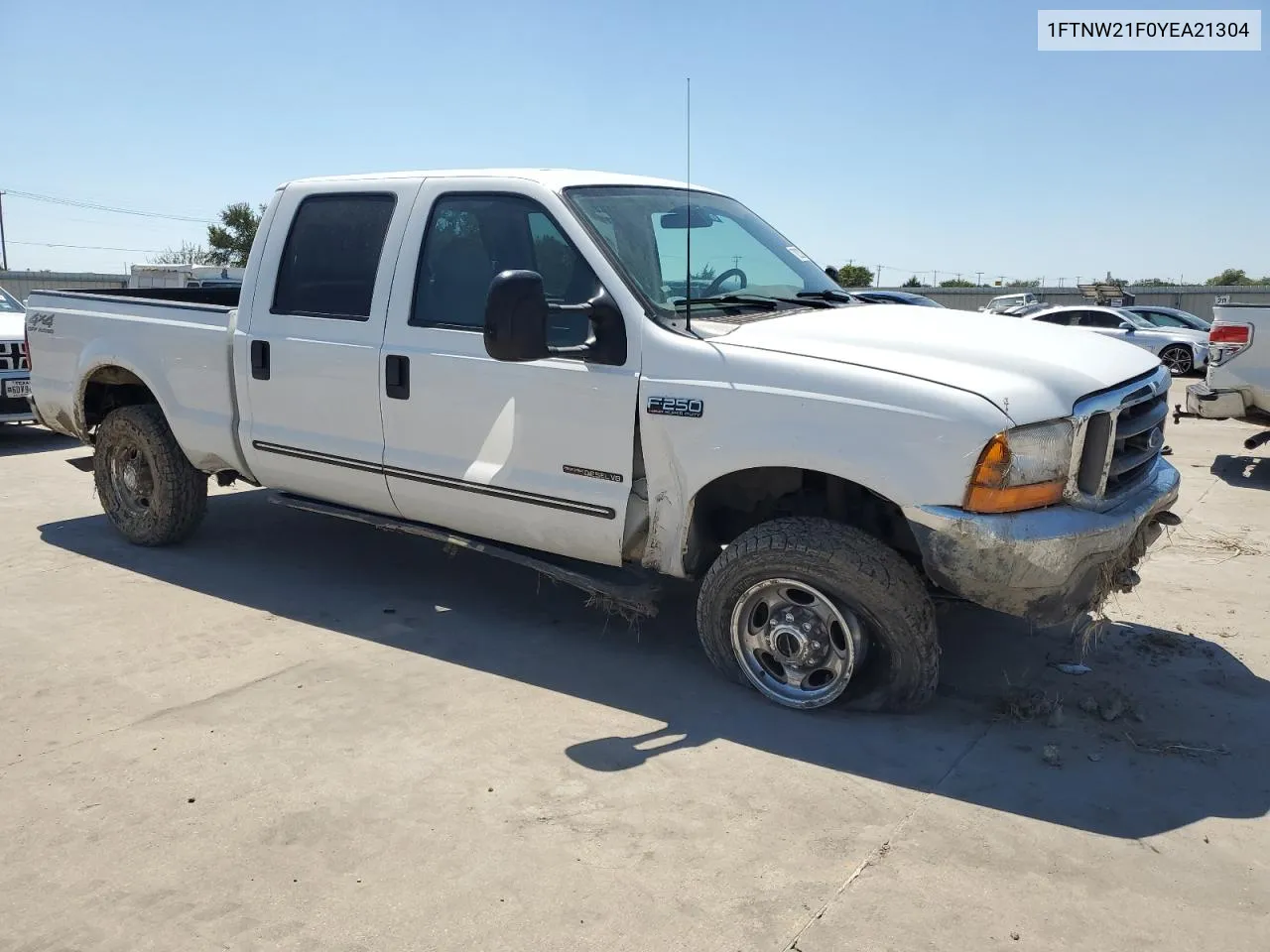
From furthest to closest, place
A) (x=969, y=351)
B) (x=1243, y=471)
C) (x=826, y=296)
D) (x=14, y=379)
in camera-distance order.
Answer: (x=14, y=379)
(x=1243, y=471)
(x=826, y=296)
(x=969, y=351)

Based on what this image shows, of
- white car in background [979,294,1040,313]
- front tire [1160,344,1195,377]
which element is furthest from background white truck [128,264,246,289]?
front tire [1160,344,1195,377]

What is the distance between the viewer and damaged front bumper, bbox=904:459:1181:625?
3.59 meters

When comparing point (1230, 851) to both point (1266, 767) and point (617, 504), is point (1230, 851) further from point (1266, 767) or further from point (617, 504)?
point (617, 504)

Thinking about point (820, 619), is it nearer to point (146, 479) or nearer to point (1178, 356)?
point (146, 479)

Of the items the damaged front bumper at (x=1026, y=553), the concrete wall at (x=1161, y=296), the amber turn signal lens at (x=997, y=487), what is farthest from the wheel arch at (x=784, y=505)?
the concrete wall at (x=1161, y=296)

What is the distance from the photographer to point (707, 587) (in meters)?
4.20

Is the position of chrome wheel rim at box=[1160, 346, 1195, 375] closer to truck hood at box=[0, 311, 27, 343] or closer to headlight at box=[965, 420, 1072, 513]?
headlight at box=[965, 420, 1072, 513]

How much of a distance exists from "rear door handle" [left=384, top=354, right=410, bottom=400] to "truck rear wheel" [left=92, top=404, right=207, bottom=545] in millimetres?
1996

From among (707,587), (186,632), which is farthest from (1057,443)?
(186,632)

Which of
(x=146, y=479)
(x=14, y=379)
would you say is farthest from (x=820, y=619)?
(x=14, y=379)

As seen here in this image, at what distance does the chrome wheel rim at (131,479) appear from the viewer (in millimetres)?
6363

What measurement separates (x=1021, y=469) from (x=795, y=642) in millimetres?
1065

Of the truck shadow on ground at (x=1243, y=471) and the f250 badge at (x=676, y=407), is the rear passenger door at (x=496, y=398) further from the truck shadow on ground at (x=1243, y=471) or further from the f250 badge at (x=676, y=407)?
the truck shadow on ground at (x=1243, y=471)

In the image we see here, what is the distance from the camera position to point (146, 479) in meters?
6.38
